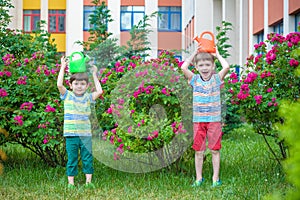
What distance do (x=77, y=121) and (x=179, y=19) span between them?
895 inches

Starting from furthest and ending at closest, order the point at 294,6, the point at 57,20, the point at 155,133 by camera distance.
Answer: the point at 57,20 → the point at 294,6 → the point at 155,133

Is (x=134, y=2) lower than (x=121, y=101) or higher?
higher

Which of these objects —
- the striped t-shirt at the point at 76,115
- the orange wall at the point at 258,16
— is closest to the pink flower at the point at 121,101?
the striped t-shirt at the point at 76,115

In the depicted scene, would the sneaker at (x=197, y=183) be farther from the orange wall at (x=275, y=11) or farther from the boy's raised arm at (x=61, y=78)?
the orange wall at (x=275, y=11)

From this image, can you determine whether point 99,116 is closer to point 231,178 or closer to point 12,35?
point 231,178

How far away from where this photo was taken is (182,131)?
5426 mm

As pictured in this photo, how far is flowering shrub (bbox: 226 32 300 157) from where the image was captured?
17.0ft

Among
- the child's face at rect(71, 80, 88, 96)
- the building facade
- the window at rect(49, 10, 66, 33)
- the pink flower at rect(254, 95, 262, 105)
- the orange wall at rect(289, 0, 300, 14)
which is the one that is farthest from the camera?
the window at rect(49, 10, 66, 33)

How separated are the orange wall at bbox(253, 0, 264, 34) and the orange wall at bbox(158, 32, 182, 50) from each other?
29.4ft

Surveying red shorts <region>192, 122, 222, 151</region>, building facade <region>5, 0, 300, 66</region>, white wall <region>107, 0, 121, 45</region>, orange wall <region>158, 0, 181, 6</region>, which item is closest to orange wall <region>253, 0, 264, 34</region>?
building facade <region>5, 0, 300, 66</region>

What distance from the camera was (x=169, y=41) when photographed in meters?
6.20

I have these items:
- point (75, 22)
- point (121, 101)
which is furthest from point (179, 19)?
point (121, 101)

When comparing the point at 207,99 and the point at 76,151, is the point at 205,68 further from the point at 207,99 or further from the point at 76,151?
the point at 76,151

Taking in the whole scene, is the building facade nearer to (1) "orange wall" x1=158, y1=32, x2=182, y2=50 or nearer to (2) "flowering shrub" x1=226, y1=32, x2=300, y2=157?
(1) "orange wall" x1=158, y1=32, x2=182, y2=50
